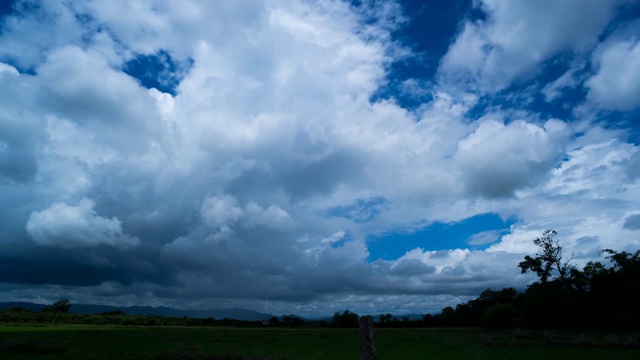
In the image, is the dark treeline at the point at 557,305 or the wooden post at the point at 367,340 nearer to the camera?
the wooden post at the point at 367,340

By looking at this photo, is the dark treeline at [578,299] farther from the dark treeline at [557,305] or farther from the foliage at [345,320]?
the foliage at [345,320]

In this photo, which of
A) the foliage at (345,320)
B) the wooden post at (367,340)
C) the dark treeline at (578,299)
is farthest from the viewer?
the foliage at (345,320)

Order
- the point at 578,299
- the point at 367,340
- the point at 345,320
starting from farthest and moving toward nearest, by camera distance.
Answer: the point at 345,320 < the point at 578,299 < the point at 367,340

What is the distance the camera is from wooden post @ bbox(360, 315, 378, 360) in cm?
936

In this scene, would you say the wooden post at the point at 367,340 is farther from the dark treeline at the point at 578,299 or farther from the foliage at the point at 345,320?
the foliage at the point at 345,320

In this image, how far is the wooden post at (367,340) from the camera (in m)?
9.36

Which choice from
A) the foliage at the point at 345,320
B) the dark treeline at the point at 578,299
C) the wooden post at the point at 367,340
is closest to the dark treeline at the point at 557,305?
the dark treeline at the point at 578,299

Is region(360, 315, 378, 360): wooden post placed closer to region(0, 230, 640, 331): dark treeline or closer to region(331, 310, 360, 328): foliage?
region(0, 230, 640, 331): dark treeline

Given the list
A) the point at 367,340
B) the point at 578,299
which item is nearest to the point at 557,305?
the point at 578,299

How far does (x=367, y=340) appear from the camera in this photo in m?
9.43

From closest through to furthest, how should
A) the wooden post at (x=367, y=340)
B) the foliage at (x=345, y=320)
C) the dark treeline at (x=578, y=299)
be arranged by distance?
the wooden post at (x=367, y=340) → the dark treeline at (x=578, y=299) → the foliage at (x=345, y=320)

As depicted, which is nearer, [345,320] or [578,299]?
[578,299]

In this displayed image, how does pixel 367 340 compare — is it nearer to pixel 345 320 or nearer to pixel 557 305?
pixel 557 305

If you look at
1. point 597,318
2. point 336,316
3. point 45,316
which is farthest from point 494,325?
point 45,316
